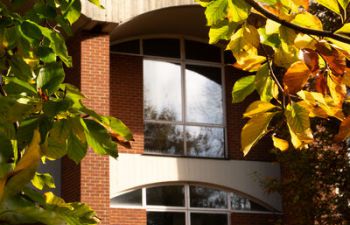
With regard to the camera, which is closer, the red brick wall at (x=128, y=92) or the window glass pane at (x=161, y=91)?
the red brick wall at (x=128, y=92)

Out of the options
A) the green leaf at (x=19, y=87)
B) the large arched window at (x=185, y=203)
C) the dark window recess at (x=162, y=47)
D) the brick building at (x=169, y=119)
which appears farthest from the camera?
the dark window recess at (x=162, y=47)

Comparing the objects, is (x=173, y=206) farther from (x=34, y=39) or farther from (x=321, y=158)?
(x=34, y=39)

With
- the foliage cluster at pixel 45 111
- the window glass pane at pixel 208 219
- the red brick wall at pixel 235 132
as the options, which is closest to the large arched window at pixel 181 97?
the red brick wall at pixel 235 132

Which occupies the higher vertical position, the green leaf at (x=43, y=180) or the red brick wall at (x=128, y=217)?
the red brick wall at (x=128, y=217)

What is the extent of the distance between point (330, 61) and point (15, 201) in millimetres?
1312

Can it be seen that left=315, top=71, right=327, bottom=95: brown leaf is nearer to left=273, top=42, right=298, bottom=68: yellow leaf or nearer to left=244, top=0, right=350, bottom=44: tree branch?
left=273, top=42, right=298, bottom=68: yellow leaf

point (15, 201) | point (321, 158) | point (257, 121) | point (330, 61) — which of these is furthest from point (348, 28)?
point (321, 158)

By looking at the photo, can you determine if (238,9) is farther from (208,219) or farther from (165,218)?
(208,219)

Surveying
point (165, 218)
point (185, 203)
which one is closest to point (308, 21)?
point (165, 218)

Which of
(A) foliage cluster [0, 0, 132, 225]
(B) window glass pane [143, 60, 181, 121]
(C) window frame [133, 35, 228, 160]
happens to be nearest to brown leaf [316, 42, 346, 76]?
(A) foliage cluster [0, 0, 132, 225]

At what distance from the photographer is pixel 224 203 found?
723 inches

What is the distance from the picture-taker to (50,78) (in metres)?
2.30

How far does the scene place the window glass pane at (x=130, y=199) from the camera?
56.6 ft

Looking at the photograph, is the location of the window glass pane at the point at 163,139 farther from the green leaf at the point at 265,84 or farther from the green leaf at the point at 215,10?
the green leaf at the point at 215,10
